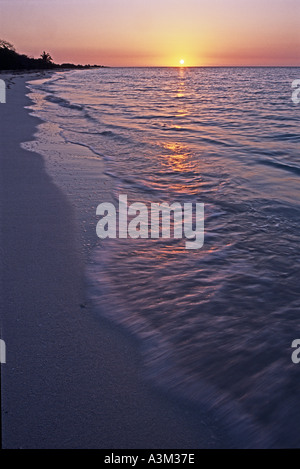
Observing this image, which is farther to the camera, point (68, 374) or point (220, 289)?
point (220, 289)

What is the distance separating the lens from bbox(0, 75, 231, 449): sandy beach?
177 centimetres

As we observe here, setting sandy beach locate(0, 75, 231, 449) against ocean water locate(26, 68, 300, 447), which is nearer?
sandy beach locate(0, 75, 231, 449)

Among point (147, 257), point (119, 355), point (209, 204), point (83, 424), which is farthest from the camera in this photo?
point (209, 204)

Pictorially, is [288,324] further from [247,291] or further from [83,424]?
[83,424]

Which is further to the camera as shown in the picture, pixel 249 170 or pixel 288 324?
pixel 249 170

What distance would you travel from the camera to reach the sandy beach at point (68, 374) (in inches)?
69.5

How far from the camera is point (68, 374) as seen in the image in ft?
6.87

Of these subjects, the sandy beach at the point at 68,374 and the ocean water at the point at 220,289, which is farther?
the ocean water at the point at 220,289

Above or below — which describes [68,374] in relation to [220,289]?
below

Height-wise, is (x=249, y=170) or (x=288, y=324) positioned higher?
(x=249, y=170)
